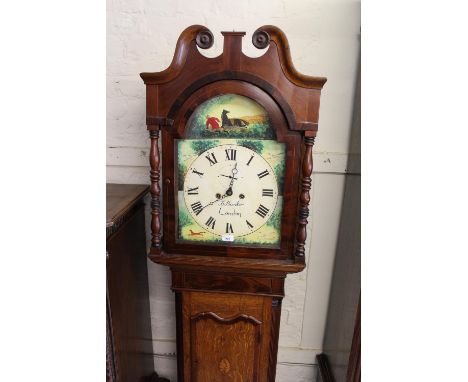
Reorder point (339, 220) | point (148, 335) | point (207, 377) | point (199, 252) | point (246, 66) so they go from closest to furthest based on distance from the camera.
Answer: point (246, 66)
point (199, 252)
point (207, 377)
point (339, 220)
point (148, 335)

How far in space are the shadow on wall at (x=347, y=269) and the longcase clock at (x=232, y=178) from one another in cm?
26

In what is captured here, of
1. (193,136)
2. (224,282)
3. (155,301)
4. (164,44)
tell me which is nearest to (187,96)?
(193,136)

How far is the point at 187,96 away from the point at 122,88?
0.45 metres

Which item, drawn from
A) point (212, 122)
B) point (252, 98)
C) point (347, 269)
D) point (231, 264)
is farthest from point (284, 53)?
point (347, 269)

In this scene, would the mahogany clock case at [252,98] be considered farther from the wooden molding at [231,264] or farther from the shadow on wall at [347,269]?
the shadow on wall at [347,269]

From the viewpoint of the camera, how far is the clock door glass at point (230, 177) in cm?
95

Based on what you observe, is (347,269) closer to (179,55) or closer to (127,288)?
(127,288)

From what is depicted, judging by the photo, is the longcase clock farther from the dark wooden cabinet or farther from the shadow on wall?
the shadow on wall

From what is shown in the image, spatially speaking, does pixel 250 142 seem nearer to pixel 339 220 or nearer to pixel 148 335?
pixel 339 220

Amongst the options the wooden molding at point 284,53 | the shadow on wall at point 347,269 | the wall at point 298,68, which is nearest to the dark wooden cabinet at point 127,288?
the wall at point 298,68

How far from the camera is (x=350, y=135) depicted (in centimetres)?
121

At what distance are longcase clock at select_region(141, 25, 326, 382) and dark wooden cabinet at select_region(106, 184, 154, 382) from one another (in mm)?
140

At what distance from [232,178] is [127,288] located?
56 cm

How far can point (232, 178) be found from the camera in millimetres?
982
